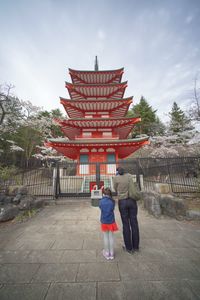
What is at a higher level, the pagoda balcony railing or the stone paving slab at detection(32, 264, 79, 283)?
the pagoda balcony railing

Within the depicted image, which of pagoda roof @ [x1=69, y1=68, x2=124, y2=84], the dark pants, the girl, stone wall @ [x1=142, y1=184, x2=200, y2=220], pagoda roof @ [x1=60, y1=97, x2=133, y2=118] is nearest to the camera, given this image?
the girl

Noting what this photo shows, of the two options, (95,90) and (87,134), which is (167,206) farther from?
(95,90)

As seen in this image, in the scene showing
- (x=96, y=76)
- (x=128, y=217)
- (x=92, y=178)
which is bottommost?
(x=128, y=217)

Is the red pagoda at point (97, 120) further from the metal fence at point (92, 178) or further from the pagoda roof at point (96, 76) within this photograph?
the metal fence at point (92, 178)

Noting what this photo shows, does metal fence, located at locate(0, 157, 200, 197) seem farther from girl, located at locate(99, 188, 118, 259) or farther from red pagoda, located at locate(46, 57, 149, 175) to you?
girl, located at locate(99, 188, 118, 259)

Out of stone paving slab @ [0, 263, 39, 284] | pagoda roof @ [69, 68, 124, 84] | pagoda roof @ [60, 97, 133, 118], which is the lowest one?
stone paving slab @ [0, 263, 39, 284]

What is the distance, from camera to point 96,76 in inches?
531

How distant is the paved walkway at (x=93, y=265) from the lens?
180cm

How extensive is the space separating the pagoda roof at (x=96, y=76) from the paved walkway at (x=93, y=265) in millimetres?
14211

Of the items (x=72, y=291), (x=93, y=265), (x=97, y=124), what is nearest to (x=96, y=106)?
(x=97, y=124)

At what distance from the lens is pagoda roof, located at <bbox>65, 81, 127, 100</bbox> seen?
12.6 m

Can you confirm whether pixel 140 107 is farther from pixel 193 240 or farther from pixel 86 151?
pixel 193 240

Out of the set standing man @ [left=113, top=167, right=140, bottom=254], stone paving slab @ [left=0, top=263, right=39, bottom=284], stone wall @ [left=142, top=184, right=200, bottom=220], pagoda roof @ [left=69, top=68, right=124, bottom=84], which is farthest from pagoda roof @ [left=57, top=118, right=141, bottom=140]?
stone paving slab @ [left=0, top=263, right=39, bottom=284]

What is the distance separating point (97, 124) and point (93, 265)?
35.6ft
